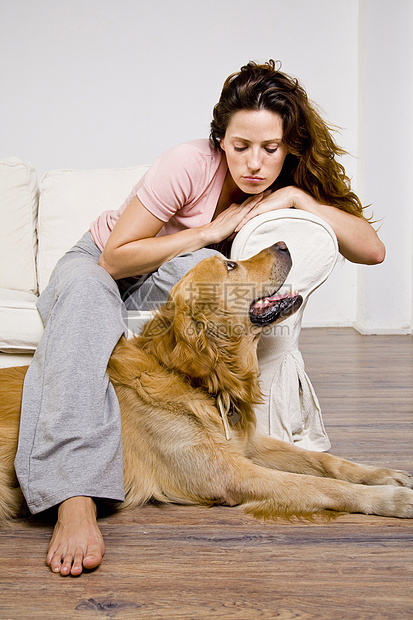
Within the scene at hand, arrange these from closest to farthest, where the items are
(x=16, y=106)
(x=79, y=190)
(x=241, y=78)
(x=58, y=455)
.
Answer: (x=58, y=455) → (x=241, y=78) → (x=79, y=190) → (x=16, y=106)

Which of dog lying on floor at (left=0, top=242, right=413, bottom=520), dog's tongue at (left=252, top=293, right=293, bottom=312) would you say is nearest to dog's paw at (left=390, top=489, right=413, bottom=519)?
dog lying on floor at (left=0, top=242, right=413, bottom=520)

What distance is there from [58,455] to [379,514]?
86cm

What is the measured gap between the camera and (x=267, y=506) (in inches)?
61.2

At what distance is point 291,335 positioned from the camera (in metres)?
1.99

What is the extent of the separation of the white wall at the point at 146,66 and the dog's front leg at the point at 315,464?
296cm

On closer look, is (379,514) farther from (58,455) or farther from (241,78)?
(241,78)

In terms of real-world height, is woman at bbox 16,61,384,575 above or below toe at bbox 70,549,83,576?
above

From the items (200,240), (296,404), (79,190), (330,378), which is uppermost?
(79,190)

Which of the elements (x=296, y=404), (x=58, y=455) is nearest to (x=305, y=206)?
(x=296, y=404)

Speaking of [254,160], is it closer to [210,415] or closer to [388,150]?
[210,415]

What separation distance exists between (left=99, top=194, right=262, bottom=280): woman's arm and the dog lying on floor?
292mm

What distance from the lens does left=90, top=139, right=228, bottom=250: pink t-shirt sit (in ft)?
6.57

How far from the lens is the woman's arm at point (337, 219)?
2012 millimetres

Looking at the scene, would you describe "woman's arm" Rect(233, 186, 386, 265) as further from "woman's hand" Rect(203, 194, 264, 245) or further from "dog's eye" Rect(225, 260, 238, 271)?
"dog's eye" Rect(225, 260, 238, 271)
